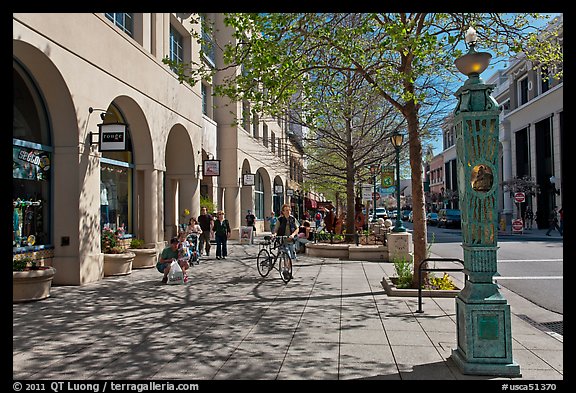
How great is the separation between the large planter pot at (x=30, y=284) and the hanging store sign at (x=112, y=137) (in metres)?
3.45

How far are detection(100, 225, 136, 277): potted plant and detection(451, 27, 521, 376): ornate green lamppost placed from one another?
960 centimetres

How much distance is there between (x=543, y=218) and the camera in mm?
39156

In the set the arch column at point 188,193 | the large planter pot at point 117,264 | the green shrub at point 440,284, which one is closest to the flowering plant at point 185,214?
the arch column at point 188,193

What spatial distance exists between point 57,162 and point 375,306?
8.20m

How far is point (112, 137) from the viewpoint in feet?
36.9

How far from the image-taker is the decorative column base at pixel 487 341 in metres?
4.89

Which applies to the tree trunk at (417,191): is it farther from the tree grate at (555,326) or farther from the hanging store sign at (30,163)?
the hanging store sign at (30,163)

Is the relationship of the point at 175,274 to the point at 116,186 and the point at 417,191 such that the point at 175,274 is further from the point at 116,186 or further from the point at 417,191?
the point at 417,191

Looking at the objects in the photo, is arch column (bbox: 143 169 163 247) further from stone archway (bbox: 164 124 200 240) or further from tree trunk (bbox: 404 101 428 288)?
tree trunk (bbox: 404 101 428 288)

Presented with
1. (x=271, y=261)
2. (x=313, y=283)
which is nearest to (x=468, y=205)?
(x=313, y=283)

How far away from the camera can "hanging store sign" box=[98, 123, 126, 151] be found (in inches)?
440

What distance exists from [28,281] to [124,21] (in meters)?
9.09
